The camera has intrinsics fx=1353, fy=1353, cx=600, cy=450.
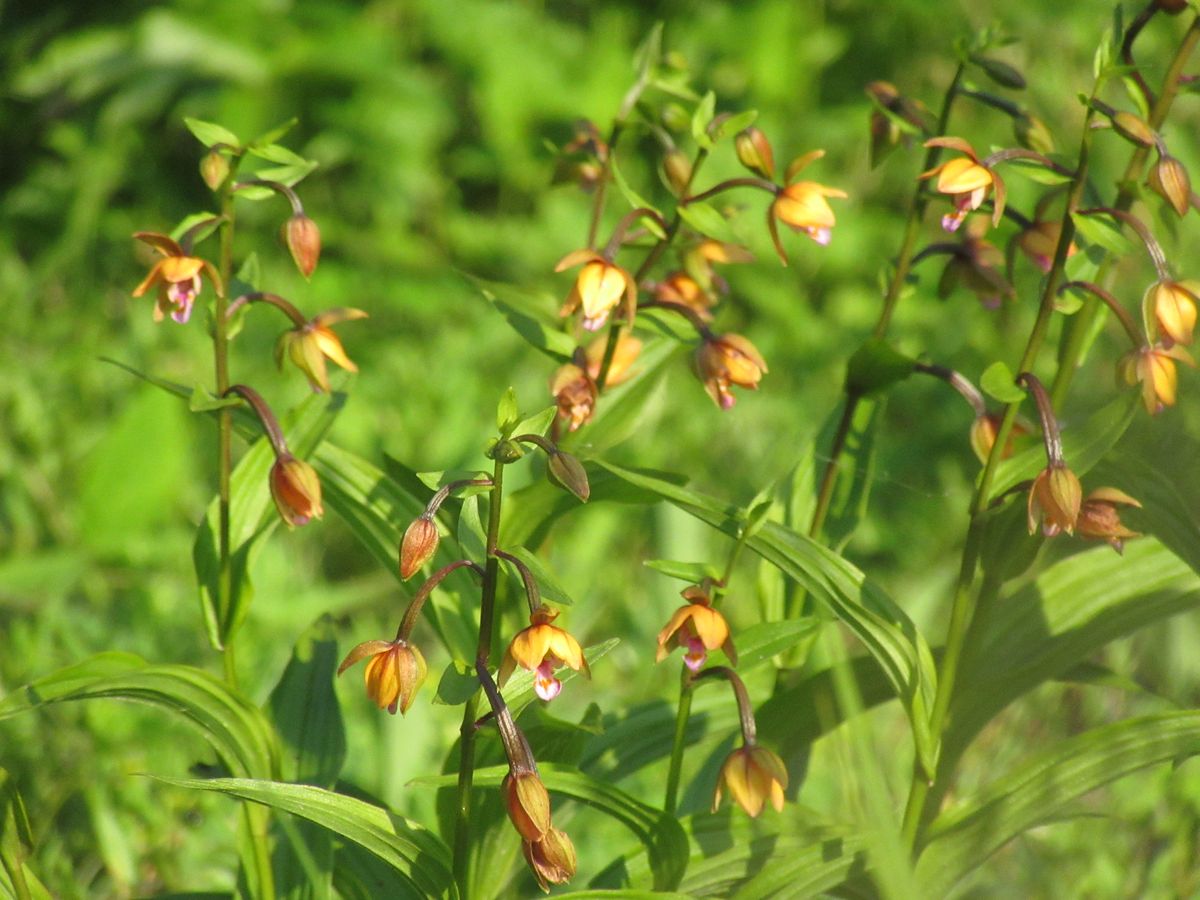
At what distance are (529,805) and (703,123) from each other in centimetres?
69

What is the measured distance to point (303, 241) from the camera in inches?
54.4

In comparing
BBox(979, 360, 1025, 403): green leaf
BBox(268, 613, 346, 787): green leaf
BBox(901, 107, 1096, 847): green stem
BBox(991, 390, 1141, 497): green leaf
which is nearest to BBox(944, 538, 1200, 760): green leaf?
BBox(901, 107, 1096, 847): green stem

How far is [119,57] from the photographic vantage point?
3883 mm

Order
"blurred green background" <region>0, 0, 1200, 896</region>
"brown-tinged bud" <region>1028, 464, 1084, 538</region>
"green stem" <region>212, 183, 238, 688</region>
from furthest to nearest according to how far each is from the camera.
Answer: "blurred green background" <region>0, 0, 1200, 896</region>, "green stem" <region>212, 183, 238, 688</region>, "brown-tinged bud" <region>1028, 464, 1084, 538</region>

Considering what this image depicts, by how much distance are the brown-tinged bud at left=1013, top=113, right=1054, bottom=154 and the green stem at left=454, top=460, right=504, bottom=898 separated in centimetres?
71

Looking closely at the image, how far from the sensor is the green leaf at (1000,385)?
1266 millimetres

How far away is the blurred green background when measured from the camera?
6.98 feet

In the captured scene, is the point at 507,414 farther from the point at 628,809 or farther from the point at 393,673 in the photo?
the point at 628,809

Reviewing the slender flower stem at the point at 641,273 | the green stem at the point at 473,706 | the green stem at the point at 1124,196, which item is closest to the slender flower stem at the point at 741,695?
the green stem at the point at 473,706

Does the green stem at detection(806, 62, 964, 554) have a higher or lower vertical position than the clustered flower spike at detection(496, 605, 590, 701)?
higher

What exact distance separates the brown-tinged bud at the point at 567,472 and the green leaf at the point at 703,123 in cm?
39

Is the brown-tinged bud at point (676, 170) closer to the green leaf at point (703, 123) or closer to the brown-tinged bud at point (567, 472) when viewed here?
the green leaf at point (703, 123)

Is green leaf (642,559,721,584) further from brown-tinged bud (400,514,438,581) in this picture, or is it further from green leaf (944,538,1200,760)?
green leaf (944,538,1200,760)

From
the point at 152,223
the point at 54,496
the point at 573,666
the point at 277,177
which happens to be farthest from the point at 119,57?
the point at 573,666
